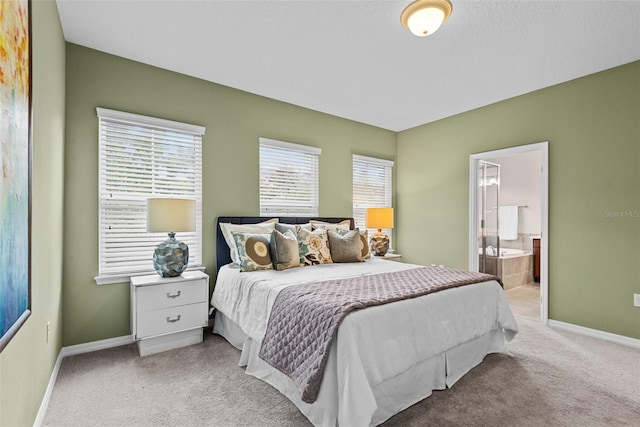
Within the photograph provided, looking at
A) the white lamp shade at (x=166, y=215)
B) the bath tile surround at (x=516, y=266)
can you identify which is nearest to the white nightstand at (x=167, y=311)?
the white lamp shade at (x=166, y=215)

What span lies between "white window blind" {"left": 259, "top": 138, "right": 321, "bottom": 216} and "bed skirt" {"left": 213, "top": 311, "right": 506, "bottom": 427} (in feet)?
5.17

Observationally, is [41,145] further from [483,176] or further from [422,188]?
[483,176]

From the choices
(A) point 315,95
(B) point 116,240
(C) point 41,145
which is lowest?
(B) point 116,240

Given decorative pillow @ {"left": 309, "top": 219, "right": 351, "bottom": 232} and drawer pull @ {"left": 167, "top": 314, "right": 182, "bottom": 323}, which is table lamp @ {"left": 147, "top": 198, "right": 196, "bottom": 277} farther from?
decorative pillow @ {"left": 309, "top": 219, "right": 351, "bottom": 232}

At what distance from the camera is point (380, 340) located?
1.79 metres

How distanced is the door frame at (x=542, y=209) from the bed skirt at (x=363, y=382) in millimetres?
1300

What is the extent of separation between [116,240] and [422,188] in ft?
13.5

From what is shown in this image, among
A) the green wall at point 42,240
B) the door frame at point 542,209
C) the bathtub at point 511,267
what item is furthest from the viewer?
the bathtub at point 511,267

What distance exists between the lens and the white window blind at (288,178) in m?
3.93

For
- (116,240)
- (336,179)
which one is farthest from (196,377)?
(336,179)

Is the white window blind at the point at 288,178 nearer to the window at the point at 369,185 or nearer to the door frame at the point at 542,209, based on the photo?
the window at the point at 369,185

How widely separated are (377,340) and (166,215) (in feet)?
6.61

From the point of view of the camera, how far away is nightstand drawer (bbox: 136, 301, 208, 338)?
2666 millimetres

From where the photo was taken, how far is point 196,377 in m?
2.36
